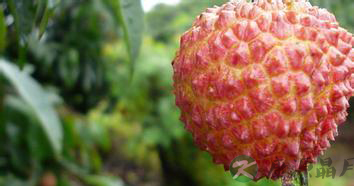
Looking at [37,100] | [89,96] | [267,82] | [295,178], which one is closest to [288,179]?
[295,178]

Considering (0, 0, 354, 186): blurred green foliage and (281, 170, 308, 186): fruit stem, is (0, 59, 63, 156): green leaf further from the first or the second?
(281, 170, 308, 186): fruit stem

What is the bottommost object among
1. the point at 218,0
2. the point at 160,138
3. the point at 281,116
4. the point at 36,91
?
the point at 281,116

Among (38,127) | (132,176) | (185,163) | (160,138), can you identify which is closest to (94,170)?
(38,127)

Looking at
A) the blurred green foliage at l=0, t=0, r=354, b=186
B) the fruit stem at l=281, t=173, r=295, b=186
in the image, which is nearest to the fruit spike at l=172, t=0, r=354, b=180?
the fruit stem at l=281, t=173, r=295, b=186

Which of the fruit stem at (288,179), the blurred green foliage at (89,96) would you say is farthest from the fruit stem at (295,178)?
the blurred green foliage at (89,96)

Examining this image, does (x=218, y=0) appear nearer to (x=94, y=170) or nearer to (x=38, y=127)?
(x=38, y=127)

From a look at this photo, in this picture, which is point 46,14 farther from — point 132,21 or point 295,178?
point 295,178
